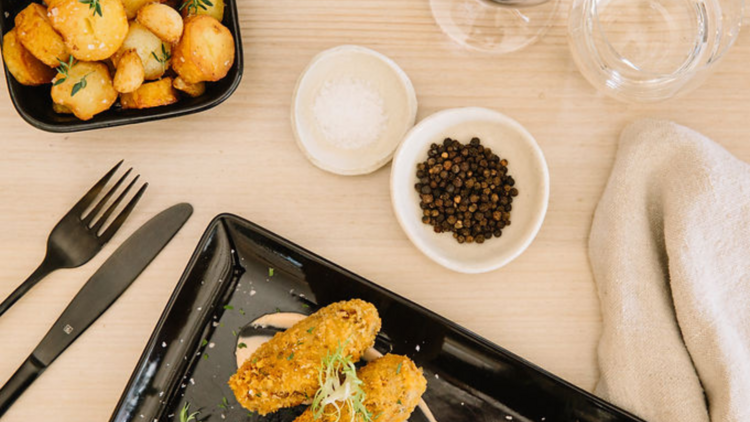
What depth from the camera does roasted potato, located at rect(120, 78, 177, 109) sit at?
1120mm

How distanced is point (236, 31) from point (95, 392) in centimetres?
77

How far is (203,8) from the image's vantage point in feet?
3.70

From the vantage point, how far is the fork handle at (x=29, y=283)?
1.20m

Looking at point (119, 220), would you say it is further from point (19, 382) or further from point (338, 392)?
point (338, 392)

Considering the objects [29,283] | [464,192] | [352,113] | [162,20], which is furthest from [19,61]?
[464,192]

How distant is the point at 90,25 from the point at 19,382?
0.71 metres

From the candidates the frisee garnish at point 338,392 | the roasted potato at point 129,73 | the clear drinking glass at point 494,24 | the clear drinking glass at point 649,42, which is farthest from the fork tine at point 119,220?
the clear drinking glass at point 649,42

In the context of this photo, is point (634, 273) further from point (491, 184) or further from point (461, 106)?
point (461, 106)

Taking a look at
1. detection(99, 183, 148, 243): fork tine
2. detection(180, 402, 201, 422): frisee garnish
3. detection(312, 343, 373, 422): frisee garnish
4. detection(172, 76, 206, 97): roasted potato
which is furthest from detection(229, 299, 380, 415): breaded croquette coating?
detection(172, 76, 206, 97): roasted potato

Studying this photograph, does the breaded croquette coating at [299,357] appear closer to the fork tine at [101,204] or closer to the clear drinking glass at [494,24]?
the fork tine at [101,204]

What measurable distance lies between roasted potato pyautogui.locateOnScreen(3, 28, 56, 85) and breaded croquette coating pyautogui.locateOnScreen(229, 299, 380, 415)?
2.16 ft

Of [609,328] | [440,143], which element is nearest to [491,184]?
[440,143]

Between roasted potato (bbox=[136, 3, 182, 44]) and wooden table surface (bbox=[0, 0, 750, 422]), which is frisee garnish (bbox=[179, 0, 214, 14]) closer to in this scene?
roasted potato (bbox=[136, 3, 182, 44])

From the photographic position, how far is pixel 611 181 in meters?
1.25
